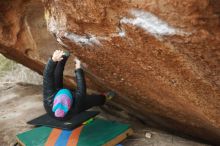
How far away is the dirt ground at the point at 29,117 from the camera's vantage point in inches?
178

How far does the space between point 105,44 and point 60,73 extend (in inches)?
37.6

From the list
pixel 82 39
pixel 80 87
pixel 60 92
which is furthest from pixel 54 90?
pixel 82 39

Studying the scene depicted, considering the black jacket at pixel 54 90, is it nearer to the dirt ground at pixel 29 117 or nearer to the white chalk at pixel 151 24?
the dirt ground at pixel 29 117

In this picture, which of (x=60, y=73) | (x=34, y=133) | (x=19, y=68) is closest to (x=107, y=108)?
(x=34, y=133)

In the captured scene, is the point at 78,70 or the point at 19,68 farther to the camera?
the point at 19,68

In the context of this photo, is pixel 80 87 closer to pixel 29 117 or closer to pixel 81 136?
pixel 81 136

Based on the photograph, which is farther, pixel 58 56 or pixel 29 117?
pixel 29 117

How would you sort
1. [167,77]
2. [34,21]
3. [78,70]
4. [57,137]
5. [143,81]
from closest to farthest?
[167,77] → [143,81] → [78,70] → [57,137] → [34,21]

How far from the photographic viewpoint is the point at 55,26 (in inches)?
143

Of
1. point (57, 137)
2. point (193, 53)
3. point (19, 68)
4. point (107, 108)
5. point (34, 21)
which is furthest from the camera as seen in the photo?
point (19, 68)

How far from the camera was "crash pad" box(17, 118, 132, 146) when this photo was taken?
427 centimetres

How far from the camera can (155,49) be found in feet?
9.42

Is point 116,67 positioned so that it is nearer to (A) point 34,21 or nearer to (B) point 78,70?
(B) point 78,70

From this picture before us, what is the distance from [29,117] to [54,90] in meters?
1.55
